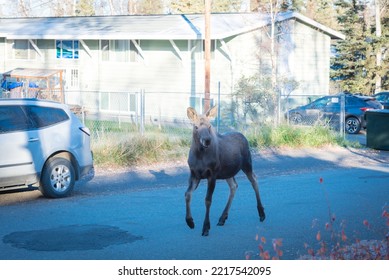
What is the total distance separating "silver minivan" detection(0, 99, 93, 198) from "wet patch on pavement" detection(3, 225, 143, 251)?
96.2 inches

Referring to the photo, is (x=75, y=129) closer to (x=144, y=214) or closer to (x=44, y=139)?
(x=44, y=139)

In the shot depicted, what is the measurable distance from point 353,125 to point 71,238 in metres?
23.3

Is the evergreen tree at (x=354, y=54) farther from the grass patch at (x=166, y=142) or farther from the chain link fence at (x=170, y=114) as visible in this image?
the grass patch at (x=166, y=142)

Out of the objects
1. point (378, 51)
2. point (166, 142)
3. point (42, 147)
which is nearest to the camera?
point (42, 147)

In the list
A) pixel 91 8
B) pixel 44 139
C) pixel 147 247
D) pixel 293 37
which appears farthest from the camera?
pixel 91 8

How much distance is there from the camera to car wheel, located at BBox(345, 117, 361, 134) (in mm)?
31166

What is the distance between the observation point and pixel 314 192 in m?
14.1

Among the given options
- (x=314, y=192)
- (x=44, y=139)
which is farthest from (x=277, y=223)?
(x=44, y=139)

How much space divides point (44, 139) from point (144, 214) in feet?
8.31

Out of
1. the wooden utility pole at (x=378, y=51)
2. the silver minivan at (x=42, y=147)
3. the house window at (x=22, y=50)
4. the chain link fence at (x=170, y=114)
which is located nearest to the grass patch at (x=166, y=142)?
the chain link fence at (x=170, y=114)

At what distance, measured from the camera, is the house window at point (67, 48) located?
40.8 m

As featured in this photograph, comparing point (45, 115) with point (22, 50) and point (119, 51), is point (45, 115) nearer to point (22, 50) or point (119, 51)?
point (119, 51)

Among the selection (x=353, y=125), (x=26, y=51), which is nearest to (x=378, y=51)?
(x=353, y=125)

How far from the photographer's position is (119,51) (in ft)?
128
